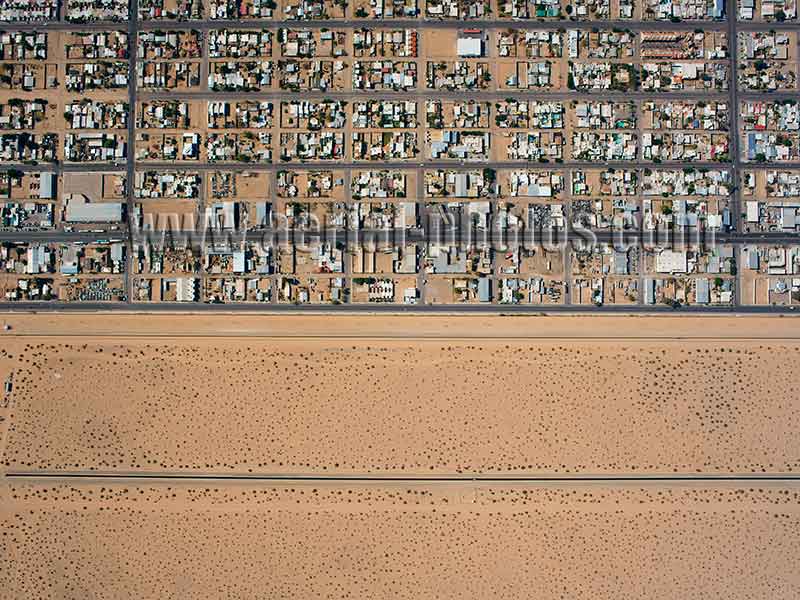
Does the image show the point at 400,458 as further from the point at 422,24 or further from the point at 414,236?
A: the point at 422,24

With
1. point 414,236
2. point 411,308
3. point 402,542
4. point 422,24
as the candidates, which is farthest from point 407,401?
point 422,24

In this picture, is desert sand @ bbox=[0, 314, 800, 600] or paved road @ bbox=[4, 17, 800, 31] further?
paved road @ bbox=[4, 17, 800, 31]

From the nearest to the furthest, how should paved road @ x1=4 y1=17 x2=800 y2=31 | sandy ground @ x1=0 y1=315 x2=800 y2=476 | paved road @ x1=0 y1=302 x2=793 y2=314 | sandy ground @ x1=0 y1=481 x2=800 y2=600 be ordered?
sandy ground @ x1=0 y1=481 x2=800 y2=600 → sandy ground @ x1=0 y1=315 x2=800 y2=476 → paved road @ x1=0 y1=302 x2=793 y2=314 → paved road @ x1=4 y1=17 x2=800 y2=31

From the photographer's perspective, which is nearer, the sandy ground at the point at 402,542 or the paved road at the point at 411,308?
the sandy ground at the point at 402,542

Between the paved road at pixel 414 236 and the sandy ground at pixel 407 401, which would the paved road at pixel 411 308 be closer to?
the sandy ground at pixel 407 401

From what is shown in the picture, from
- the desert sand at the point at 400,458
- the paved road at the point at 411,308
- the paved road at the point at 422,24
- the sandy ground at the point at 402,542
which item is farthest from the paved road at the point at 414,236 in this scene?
the sandy ground at the point at 402,542

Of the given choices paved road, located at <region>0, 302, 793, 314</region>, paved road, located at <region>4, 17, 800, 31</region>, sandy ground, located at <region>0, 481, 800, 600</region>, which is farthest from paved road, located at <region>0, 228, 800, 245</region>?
sandy ground, located at <region>0, 481, 800, 600</region>

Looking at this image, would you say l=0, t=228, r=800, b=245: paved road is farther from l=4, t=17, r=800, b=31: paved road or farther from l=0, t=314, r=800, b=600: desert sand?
l=4, t=17, r=800, b=31: paved road
